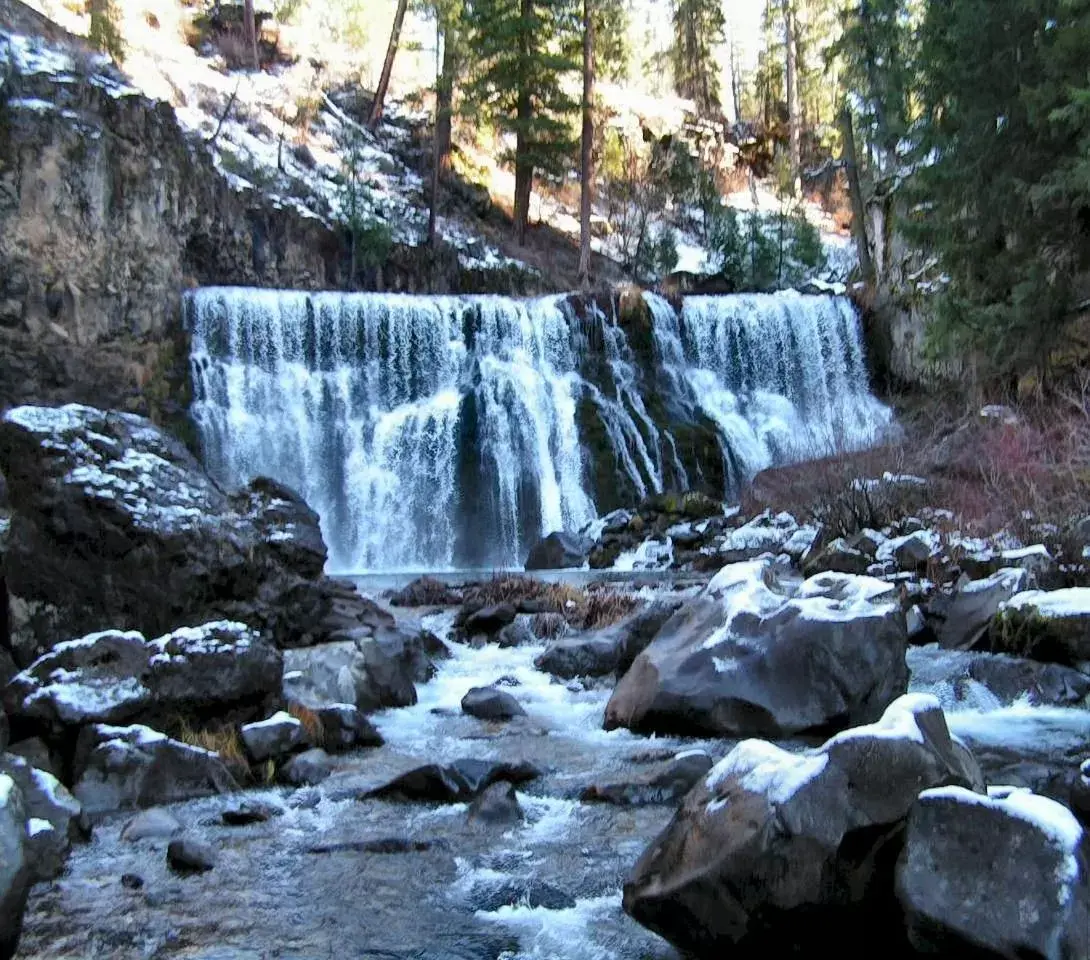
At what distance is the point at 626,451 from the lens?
82.5 feet

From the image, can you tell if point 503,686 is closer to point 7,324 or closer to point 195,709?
point 195,709

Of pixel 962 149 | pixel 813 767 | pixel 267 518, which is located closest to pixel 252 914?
pixel 813 767

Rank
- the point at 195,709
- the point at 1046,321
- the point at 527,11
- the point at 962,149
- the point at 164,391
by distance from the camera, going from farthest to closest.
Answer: the point at 527,11
the point at 164,391
the point at 962,149
the point at 1046,321
the point at 195,709

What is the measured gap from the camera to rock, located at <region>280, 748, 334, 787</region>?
6.37m

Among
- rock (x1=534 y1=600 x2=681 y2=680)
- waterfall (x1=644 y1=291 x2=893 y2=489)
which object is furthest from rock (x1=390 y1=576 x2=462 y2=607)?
waterfall (x1=644 y1=291 x2=893 y2=489)

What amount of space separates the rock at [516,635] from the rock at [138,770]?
16.3 feet

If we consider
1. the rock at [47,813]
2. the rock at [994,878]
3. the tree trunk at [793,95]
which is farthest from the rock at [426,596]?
the tree trunk at [793,95]

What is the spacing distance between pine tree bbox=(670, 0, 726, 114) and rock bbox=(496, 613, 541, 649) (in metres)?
44.3

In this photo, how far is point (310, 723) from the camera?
711 cm

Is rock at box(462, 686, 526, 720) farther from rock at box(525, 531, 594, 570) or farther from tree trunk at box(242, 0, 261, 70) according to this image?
tree trunk at box(242, 0, 261, 70)

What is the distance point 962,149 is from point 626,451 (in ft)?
33.4

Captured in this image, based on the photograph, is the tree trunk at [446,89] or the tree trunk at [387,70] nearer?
Answer: the tree trunk at [446,89]

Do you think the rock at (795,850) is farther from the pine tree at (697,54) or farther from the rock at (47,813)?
the pine tree at (697,54)

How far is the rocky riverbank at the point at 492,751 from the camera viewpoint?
3.69 m
